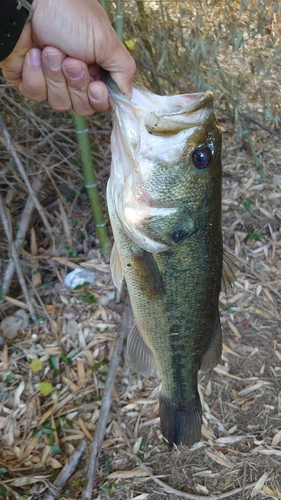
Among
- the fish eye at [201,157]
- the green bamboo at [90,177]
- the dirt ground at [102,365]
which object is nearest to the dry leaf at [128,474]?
the dirt ground at [102,365]

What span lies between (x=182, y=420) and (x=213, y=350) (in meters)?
0.36

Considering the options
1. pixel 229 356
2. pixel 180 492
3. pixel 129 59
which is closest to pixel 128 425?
pixel 180 492

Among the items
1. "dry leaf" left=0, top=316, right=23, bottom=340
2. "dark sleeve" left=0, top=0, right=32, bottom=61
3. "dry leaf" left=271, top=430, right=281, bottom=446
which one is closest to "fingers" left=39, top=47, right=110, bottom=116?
"dark sleeve" left=0, top=0, right=32, bottom=61

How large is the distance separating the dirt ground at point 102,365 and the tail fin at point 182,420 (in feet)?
2.33

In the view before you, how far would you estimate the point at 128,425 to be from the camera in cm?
254

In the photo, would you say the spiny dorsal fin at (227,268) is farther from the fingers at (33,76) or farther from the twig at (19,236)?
the twig at (19,236)

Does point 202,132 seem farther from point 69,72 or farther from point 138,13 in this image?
point 138,13

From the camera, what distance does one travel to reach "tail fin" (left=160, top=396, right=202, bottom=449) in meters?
1.73

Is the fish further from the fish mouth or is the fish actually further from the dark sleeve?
the dark sleeve

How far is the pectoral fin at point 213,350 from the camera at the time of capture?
1621 millimetres

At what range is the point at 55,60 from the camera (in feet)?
4.47

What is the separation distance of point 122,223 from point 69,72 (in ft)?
1.76

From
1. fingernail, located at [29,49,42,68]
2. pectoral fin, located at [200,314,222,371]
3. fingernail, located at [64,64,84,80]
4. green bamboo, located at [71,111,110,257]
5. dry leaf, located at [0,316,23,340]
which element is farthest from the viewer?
dry leaf, located at [0,316,23,340]

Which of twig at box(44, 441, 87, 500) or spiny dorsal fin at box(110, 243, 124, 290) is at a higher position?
spiny dorsal fin at box(110, 243, 124, 290)
